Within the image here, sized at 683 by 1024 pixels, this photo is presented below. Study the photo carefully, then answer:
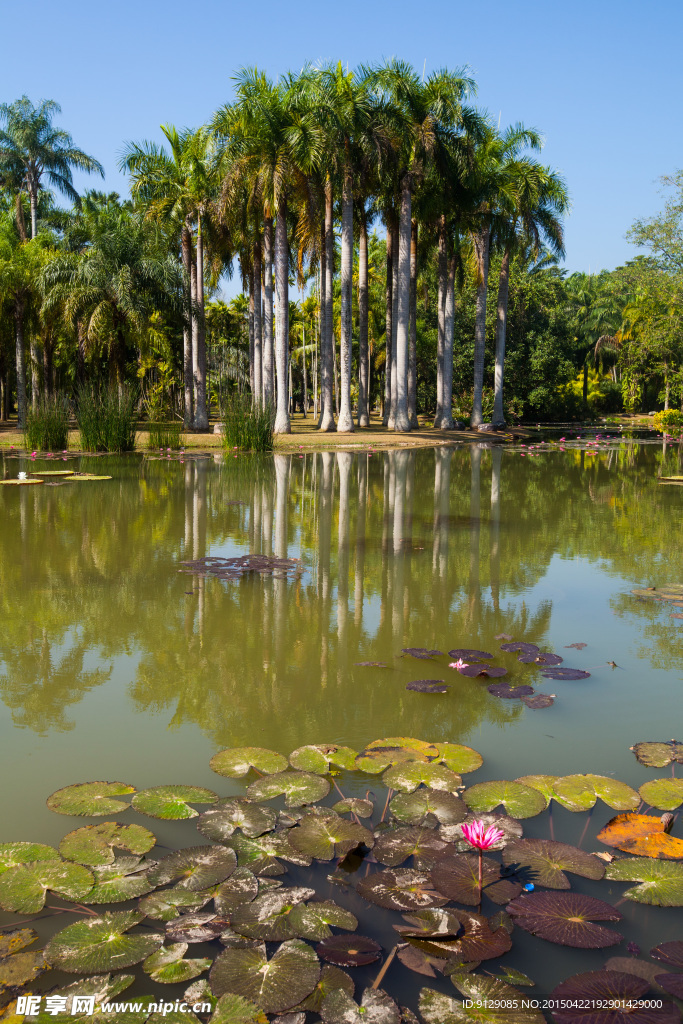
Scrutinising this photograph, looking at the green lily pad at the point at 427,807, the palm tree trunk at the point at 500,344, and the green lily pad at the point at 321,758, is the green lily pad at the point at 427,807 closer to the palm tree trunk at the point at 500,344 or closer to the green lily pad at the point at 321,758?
the green lily pad at the point at 321,758

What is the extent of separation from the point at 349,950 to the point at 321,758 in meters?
1.17

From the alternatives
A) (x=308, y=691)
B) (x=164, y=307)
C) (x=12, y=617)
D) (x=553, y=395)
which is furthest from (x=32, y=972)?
(x=553, y=395)

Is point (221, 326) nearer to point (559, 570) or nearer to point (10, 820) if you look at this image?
point (559, 570)

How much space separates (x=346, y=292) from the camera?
→ 2794 centimetres

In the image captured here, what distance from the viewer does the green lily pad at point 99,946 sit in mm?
2127

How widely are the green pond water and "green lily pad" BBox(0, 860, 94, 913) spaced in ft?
0.38

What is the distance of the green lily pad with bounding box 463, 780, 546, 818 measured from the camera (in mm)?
2910

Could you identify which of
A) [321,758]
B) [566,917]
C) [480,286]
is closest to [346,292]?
[480,286]

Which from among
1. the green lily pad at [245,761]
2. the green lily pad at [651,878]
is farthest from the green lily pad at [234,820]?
the green lily pad at [651,878]

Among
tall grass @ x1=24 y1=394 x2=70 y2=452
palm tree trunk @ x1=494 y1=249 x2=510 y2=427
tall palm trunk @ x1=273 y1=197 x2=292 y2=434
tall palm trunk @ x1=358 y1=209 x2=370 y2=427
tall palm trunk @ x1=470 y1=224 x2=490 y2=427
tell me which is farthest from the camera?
palm tree trunk @ x1=494 y1=249 x2=510 y2=427

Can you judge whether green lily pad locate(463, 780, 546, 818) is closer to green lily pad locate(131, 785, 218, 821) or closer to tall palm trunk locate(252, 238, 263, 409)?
green lily pad locate(131, 785, 218, 821)

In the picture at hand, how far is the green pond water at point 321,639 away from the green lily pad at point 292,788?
0.37ft

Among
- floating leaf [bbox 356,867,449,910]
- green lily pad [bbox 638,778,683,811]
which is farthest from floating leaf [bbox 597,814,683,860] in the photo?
floating leaf [bbox 356,867,449,910]

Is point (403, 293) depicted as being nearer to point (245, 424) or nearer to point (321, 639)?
point (245, 424)
